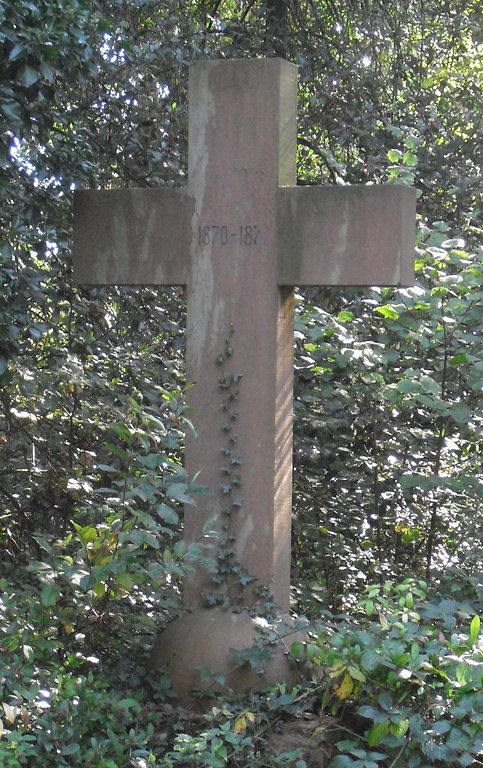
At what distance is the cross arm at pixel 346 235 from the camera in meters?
4.72

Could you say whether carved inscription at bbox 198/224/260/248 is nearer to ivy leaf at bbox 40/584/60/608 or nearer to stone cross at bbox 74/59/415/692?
stone cross at bbox 74/59/415/692

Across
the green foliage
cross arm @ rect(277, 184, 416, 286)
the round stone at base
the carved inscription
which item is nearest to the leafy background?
the green foliage

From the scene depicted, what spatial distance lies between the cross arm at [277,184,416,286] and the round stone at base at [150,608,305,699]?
1.42 m

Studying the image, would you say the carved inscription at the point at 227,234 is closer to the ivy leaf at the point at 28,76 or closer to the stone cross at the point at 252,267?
the stone cross at the point at 252,267

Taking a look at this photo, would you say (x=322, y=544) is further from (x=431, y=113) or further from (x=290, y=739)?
(x=431, y=113)

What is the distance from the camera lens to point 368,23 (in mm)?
7926

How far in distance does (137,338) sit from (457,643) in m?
3.30

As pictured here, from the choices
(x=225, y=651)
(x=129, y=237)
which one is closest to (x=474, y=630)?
(x=225, y=651)

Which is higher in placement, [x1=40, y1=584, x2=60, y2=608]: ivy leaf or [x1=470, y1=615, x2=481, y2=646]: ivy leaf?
[x1=40, y1=584, x2=60, y2=608]: ivy leaf

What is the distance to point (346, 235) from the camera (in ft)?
15.8

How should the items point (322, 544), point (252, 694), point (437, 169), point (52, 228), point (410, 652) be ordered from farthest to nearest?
point (437, 169) < point (322, 544) < point (52, 228) < point (252, 694) < point (410, 652)

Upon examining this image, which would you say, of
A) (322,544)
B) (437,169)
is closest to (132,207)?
(322,544)

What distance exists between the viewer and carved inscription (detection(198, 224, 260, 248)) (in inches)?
194

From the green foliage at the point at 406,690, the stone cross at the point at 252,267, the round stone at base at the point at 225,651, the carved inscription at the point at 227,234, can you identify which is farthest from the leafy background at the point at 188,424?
the carved inscription at the point at 227,234
